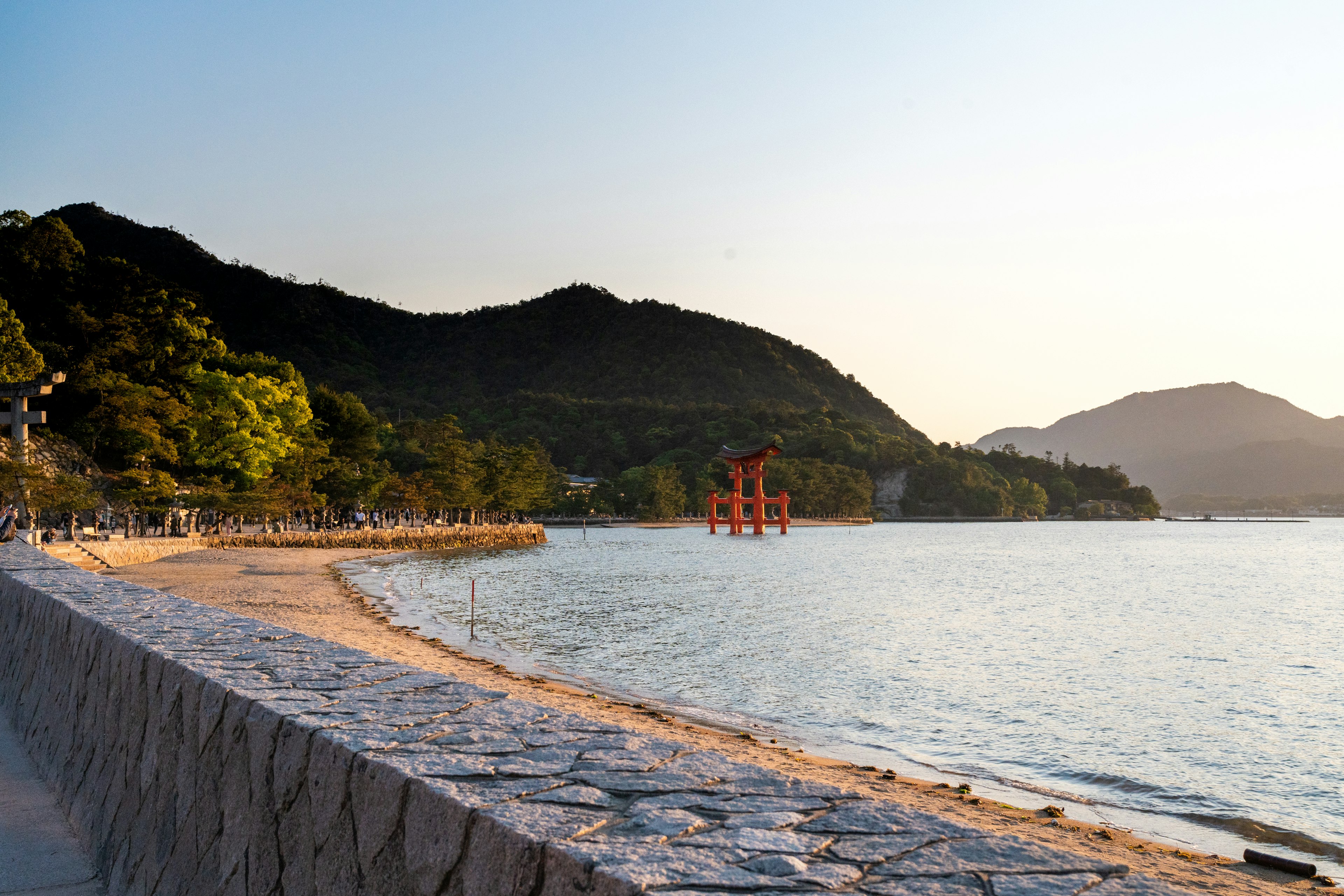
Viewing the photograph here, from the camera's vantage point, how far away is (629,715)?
41.8 ft

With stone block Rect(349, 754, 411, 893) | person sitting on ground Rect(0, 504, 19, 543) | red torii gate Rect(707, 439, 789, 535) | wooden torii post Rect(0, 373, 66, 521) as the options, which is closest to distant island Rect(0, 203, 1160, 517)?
wooden torii post Rect(0, 373, 66, 521)

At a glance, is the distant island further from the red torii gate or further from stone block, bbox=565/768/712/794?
stone block, bbox=565/768/712/794

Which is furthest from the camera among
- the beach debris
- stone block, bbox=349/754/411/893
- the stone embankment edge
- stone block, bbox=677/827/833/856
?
the stone embankment edge

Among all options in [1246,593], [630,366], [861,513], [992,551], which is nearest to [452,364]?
[630,366]

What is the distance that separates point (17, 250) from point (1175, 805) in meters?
56.3

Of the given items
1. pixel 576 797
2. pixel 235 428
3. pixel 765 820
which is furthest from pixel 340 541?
pixel 765 820

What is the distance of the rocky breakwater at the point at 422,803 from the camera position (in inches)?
77.2

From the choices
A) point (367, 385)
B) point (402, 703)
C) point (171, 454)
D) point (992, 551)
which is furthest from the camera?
point (367, 385)

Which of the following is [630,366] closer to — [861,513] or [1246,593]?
[861,513]

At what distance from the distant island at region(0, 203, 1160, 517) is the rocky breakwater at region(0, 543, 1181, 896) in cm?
3720

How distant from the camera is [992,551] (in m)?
75.3

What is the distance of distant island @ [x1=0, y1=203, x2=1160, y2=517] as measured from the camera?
45.3 meters

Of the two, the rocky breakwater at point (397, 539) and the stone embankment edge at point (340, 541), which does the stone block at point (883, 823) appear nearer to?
the stone embankment edge at point (340, 541)

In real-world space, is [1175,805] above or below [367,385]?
below
